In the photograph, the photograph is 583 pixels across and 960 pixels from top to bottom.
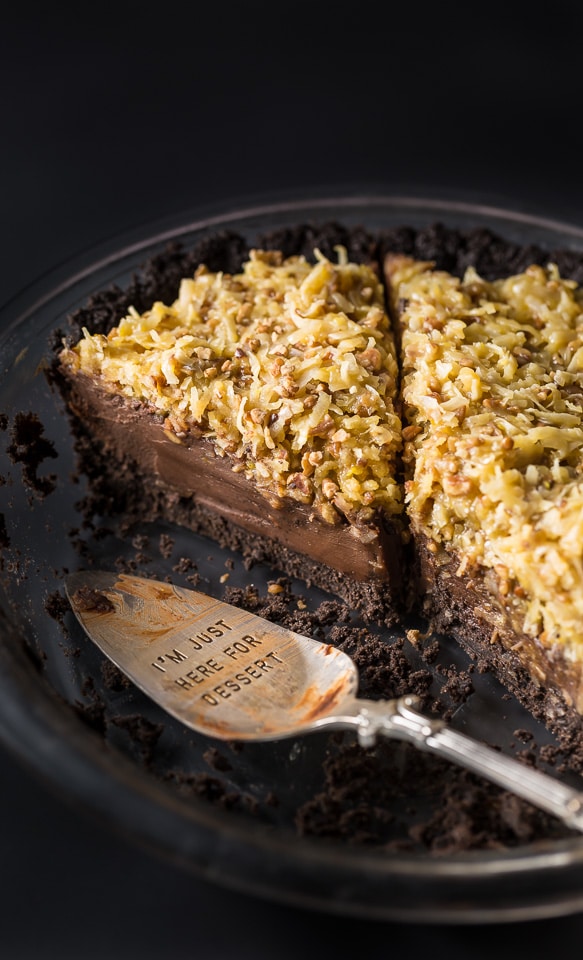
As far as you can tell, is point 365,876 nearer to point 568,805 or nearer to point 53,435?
point 568,805

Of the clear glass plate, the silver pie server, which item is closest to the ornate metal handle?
the silver pie server

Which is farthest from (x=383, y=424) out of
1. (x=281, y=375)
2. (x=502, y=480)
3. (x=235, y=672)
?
(x=235, y=672)

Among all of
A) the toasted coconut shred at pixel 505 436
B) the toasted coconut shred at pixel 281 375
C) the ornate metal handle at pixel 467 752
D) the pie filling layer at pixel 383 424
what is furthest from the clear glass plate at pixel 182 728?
the toasted coconut shred at pixel 505 436

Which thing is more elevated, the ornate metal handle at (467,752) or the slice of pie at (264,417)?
the slice of pie at (264,417)

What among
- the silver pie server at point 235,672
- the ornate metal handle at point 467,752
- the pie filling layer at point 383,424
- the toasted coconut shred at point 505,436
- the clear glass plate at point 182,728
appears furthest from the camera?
the pie filling layer at point 383,424

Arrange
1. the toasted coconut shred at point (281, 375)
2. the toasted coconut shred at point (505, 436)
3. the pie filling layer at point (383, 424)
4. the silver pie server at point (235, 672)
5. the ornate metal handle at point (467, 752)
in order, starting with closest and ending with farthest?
1. the ornate metal handle at point (467, 752)
2. the silver pie server at point (235, 672)
3. the toasted coconut shred at point (505, 436)
4. the pie filling layer at point (383, 424)
5. the toasted coconut shred at point (281, 375)

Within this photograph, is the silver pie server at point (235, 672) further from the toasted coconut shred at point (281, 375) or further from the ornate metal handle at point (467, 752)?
the toasted coconut shred at point (281, 375)

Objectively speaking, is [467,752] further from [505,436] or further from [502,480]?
[505,436]
